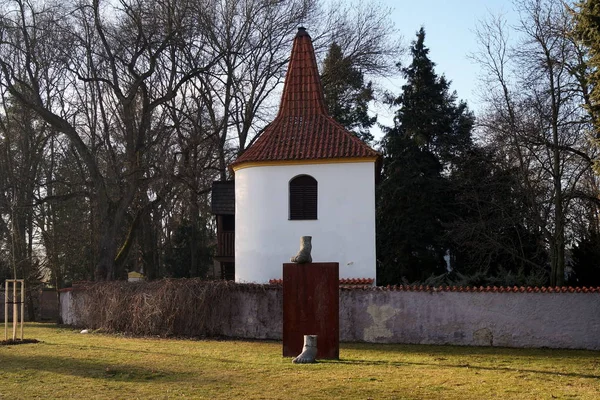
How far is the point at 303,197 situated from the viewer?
24766 millimetres

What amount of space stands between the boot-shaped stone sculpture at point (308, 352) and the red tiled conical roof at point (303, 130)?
10.4 m

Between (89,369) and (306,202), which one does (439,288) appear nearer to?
(306,202)

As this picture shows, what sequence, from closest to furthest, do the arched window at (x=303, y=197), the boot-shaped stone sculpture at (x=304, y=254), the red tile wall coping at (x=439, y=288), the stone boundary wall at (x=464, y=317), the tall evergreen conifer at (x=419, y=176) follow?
the boot-shaped stone sculpture at (x=304, y=254) → the stone boundary wall at (x=464, y=317) → the red tile wall coping at (x=439, y=288) → the arched window at (x=303, y=197) → the tall evergreen conifer at (x=419, y=176)

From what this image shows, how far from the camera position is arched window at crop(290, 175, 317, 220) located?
80.9 ft

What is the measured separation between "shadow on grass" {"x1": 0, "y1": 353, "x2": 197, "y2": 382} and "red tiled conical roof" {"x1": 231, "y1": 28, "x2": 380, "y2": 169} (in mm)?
11587

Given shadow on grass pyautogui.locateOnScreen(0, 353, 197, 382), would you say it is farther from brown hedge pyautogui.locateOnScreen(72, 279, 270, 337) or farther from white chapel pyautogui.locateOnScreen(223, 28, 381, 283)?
white chapel pyautogui.locateOnScreen(223, 28, 381, 283)

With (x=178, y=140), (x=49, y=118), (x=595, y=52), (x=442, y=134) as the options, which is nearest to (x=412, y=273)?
(x=442, y=134)

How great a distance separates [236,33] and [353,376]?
23.5m

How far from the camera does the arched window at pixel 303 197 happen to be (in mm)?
24656

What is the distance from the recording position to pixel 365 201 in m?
24.3

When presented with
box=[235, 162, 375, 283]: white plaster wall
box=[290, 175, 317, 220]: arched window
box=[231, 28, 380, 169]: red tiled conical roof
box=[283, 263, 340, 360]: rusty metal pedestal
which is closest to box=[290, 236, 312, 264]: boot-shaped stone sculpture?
box=[283, 263, 340, 360]: rusty metal pedestal

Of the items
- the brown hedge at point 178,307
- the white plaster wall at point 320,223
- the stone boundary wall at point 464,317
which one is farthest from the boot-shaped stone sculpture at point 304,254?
the white plaster wall at point 320,223

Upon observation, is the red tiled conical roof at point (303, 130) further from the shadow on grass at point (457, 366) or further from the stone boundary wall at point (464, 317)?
the shadow on grass at point (457, 366)

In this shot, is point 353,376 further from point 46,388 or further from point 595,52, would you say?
point 595,52
